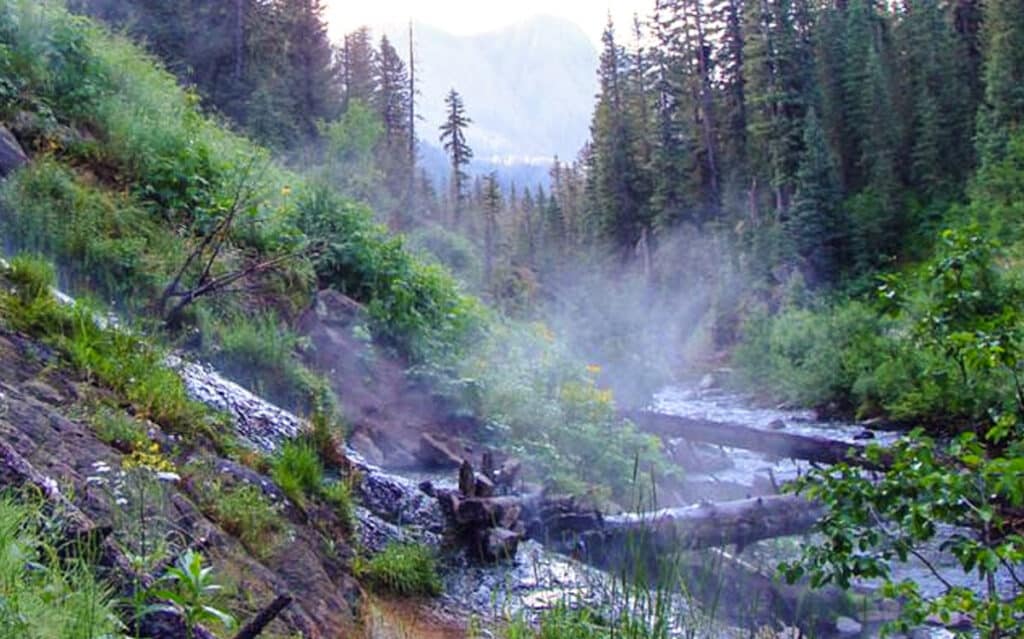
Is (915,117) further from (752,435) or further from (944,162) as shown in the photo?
(752,435)

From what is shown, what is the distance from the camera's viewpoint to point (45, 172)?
292 inches

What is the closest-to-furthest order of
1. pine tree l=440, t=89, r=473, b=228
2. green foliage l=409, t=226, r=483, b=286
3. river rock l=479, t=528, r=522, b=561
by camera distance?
1. river rock l=479, t=528, r=522, b=561
2. green foliage l=409, t=226, r=483, b=286
3. pine tree l=440, t=89, r=473, b=228

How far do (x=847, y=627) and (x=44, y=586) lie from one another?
5.71 meters

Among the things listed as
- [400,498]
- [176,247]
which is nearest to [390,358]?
[176,247]

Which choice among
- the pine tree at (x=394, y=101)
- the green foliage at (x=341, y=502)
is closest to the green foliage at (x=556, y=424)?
the green foliage at (x=341, y=502)

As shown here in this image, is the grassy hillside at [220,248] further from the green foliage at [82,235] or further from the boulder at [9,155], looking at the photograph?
the boulder at [9,155]

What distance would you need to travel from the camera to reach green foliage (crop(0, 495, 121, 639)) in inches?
76.7

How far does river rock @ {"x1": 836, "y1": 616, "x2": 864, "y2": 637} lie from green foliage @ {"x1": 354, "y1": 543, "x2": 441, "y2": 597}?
3.06 meters

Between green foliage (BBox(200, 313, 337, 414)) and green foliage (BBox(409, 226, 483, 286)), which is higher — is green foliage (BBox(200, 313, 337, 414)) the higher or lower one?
the lower one

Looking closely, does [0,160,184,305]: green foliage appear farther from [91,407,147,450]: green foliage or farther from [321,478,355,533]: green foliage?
[91,407,147,450]: green foliage

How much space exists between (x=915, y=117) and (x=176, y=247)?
42946 mm

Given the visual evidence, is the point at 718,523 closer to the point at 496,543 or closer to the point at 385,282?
the point at 496,543

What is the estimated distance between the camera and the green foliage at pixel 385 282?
33.8ft

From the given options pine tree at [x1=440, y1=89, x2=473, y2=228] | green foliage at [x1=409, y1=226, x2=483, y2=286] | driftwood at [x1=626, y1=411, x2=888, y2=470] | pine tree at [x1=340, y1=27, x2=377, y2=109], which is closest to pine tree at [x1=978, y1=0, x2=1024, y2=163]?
green foliage at [x1=409, y1=226, x2=483, y2=286]
